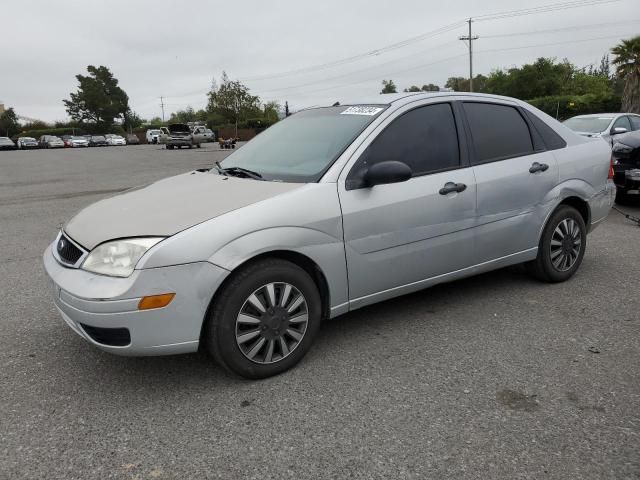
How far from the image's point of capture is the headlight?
8.75 ft

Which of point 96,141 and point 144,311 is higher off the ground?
point 96,141

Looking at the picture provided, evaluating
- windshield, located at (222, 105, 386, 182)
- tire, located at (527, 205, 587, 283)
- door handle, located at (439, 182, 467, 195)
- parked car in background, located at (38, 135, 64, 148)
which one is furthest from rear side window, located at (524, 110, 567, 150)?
parked car in background, located at (38, 135, 64, 148)

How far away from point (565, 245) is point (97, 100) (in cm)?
8593

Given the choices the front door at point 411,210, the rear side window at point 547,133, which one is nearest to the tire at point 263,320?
the front door at point 411,210

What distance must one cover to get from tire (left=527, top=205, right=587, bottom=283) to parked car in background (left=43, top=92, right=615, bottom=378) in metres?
0.01

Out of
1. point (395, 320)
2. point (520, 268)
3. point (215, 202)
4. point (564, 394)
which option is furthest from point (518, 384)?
point (520, 268)

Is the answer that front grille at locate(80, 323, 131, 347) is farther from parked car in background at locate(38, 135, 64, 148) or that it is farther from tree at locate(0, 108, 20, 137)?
tree at locate(0, 108, 20, 137)

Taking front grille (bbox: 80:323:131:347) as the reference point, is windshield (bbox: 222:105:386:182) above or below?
above

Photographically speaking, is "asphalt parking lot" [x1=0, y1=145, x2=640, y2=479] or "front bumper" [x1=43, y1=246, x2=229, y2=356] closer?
"asphalt parking lot" [x1=0, y1=145, x2=640, y2=479]

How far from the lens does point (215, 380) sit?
3.05 meters

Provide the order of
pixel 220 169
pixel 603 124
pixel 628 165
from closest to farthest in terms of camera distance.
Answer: pixel 220 169, pixel 628 165, pixel 603 124

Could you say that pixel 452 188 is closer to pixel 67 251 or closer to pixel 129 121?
pixel 67 251

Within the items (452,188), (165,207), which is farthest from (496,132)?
(165,207)

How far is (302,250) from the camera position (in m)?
3.02
